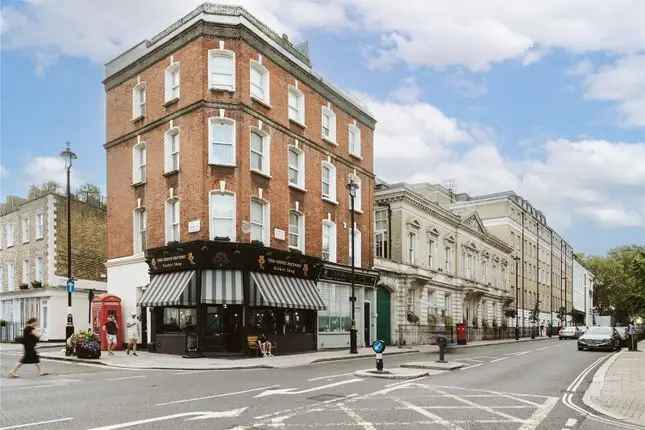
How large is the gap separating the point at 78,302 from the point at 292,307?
20.5 metres

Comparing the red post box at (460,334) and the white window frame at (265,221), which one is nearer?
the white window frame at (265,221)

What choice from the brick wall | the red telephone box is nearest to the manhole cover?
the red telephone box

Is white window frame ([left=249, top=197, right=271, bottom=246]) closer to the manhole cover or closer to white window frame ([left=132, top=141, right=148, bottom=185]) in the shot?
white window frame ([left=132, top=141, right=148, bottom=185])

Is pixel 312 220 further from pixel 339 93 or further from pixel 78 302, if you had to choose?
pixel 78 302

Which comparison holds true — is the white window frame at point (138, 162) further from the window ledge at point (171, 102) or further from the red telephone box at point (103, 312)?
the red telephone box at point (103, 312)

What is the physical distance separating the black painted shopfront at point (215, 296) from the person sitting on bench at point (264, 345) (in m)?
0.39

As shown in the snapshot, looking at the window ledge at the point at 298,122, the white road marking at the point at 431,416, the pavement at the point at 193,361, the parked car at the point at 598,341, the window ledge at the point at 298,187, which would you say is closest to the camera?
the white road marking at the point at 431,416

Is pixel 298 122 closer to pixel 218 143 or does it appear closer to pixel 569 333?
pixel 218 143

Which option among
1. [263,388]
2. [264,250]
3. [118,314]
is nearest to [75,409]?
[263,388]

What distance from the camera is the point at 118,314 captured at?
28344 mm

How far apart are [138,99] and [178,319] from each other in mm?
11638

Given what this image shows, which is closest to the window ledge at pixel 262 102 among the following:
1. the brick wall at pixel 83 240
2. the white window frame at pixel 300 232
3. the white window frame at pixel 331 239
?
the white window frame at pixel 300 232

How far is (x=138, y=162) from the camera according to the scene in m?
30.3

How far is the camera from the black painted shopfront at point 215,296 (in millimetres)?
24906
